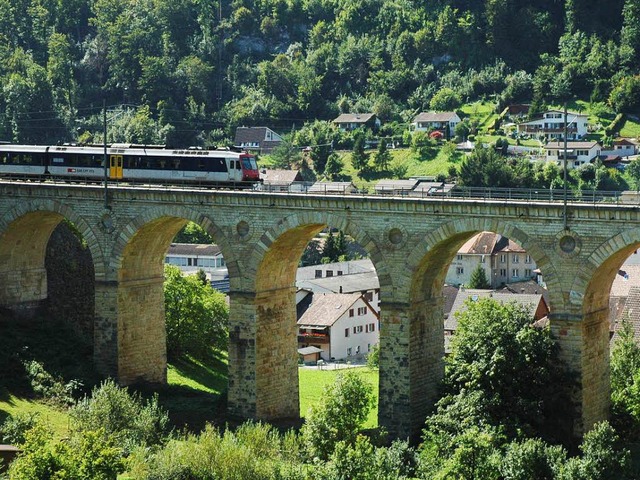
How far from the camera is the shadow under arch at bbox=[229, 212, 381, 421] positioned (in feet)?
249

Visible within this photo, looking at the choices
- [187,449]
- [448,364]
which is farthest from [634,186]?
[187,449]

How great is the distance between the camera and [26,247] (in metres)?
89.6

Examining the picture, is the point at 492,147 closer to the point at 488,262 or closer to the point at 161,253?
the point at 488,262

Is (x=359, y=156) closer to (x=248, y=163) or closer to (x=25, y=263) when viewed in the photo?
(x=25, y=263)

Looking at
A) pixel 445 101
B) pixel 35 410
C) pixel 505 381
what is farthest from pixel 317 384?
pixel 445 101

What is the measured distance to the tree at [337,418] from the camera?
68.4 metres

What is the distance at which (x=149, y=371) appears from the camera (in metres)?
84.7

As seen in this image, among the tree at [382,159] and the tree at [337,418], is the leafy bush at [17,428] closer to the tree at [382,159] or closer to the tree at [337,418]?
the tree at [337,418]

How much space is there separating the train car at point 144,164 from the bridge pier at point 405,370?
50.7 feet

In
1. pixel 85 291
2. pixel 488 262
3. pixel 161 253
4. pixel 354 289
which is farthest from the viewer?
pixel 488 262

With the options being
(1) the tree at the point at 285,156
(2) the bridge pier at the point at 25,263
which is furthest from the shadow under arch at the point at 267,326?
(1) the tree at the point at 285,156

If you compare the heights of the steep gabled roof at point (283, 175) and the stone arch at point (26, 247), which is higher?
the steep gabled roof at point (283, 175)

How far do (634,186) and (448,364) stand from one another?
282ft

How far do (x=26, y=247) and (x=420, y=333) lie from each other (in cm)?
3018
